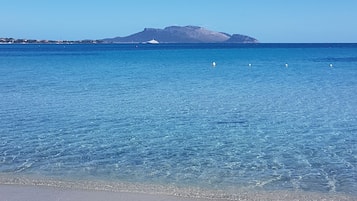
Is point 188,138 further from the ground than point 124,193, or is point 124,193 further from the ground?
point 124,193

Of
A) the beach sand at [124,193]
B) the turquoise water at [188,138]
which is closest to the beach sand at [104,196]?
the beach sand at [124,193]

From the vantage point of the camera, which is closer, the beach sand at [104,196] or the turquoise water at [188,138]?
the beach sand at [104,196]

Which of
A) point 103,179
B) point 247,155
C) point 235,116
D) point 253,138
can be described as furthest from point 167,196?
point 235,116

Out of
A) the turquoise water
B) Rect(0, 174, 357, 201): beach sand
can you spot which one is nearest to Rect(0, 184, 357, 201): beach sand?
Rect(0, 174, 357, 201): beach sand

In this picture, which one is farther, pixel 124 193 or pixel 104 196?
pixel 124 193

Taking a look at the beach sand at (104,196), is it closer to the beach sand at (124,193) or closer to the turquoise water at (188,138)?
the beach sand at (124,193)

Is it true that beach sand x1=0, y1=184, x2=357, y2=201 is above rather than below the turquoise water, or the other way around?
above

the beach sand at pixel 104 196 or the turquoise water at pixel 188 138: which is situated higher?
the beach sand at pixel 104 196

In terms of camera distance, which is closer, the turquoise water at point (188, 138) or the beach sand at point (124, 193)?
the beach sand at point (124, 193)

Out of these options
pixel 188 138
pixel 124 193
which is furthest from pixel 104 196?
pixel 188 138

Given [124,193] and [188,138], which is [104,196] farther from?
[188,138]

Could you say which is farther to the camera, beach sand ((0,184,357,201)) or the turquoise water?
the turquoise water

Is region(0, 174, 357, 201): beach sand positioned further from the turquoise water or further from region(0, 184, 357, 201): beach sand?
the turquoise water

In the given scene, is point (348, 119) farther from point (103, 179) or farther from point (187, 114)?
point (103, 179)
